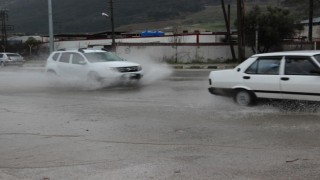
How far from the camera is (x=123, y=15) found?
123m

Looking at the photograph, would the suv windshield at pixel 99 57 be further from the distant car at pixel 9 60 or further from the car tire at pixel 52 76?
the distant car at pixel 9 60

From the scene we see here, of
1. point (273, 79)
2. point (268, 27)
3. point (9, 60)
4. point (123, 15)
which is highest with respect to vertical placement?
point (123, 15)

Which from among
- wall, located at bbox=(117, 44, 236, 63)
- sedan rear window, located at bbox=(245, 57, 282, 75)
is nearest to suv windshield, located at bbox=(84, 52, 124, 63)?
sedan rear window, located at bbox=(245, 57, 282, 75)

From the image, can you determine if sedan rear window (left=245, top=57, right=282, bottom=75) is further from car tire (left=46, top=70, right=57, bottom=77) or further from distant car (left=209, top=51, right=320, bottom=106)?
car tire (left=46, top=70, right=57, bottom=77)

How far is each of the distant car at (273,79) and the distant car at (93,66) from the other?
5895 mm

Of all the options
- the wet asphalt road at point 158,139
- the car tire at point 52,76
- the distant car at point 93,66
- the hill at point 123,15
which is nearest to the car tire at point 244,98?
the wet asphalt road at point 158,139

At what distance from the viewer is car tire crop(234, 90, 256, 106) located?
12141 mm

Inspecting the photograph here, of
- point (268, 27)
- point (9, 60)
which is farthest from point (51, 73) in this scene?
point (268, 27)

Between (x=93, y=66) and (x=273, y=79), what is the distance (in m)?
8.39

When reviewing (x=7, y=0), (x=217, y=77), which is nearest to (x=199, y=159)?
(x=217, y=77)

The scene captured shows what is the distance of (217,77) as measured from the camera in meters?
12.8

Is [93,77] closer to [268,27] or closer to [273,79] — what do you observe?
[273,79]

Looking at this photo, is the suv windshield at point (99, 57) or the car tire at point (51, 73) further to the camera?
the car tire at point (51, 73)

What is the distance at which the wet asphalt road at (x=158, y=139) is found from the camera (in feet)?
22.2
